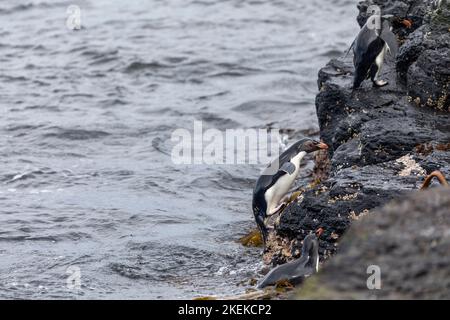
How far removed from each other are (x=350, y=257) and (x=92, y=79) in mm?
12417

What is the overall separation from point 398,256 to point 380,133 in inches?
154

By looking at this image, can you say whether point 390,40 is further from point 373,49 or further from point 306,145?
point 306,145

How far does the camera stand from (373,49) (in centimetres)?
818

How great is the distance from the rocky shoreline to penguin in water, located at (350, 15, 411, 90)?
121mm

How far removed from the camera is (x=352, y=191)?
653cm

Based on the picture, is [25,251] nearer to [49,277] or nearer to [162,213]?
[49,277]

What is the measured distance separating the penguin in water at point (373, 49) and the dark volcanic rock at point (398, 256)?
4.51 meters

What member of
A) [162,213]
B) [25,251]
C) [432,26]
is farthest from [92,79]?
[432,26]

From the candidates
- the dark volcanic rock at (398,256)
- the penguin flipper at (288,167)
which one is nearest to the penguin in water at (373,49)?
the penguin flipper at (288,167)

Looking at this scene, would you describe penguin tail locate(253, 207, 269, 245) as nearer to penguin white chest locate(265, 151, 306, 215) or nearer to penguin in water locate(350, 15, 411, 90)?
penguin white chest locate(265, 151, 306, 215)

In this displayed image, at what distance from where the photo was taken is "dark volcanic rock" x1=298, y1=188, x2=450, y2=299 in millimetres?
3574

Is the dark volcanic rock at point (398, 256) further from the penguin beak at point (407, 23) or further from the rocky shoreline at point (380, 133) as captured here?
the penguin beak at point (407, 23)

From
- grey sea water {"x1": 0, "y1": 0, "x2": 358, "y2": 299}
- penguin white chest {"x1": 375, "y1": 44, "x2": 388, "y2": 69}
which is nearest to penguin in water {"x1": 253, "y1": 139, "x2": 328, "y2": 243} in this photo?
grey sea water {"x1": 0, "y1": 0, "x2": 358, "y2": 299}
